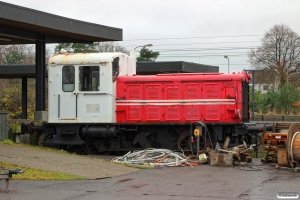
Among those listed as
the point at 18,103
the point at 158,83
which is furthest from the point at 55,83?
the point at 18,103

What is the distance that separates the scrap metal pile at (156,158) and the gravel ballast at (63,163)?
116 cm

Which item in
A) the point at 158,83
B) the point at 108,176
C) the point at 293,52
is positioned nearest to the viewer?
the point at 108,176

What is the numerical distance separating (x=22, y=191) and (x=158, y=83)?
9327 millimetres

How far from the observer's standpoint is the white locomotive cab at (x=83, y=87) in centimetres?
2006

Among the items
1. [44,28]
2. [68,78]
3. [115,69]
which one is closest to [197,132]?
[115,69]

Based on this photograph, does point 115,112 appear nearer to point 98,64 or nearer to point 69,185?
point 98,64

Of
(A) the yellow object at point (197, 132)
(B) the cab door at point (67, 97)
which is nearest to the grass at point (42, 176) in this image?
(A) the yellow object at point (197, 132)

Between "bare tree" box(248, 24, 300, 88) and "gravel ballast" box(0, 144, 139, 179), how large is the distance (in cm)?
5926

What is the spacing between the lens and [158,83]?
20078 millimetres

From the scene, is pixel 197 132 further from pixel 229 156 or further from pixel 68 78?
pixel 68 78

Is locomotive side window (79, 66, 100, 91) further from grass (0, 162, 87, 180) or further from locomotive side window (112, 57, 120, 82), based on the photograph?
grass (0, 162, 87, 180)

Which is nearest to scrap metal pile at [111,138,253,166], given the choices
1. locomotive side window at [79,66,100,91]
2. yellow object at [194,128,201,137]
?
yellow object at [194,128,201,137]

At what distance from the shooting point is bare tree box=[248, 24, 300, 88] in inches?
2901

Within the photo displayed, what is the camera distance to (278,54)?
244ft
